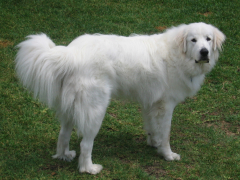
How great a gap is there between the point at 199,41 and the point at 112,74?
1.31 meters

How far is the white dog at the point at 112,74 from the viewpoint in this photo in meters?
4.13

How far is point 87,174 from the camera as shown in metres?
4.42

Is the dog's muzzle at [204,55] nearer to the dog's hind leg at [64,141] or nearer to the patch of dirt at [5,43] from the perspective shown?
the dog's hind leg at [64,141]

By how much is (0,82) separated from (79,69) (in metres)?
3.20

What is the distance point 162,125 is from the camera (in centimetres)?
490

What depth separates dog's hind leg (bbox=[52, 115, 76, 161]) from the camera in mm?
4594

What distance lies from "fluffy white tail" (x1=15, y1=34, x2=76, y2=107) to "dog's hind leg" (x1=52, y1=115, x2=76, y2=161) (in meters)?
0.51

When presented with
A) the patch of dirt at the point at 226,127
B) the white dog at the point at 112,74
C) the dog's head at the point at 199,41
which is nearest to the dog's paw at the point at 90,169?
the white dog at the point at 112,74

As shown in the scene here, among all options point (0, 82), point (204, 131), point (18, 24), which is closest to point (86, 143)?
point (204, 131)

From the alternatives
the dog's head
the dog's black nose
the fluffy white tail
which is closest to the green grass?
the fluffy white tail

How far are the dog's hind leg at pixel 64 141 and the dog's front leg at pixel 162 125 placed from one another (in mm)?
1212

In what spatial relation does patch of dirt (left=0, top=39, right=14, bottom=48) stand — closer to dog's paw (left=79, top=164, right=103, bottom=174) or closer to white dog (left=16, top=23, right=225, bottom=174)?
white dog (left=16, top=23, right=225, bottom=174)

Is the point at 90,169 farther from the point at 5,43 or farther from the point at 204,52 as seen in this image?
the point at 5,43

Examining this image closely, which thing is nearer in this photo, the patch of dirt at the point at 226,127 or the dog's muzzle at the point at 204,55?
the dog's muzzle at the point at 204,55
